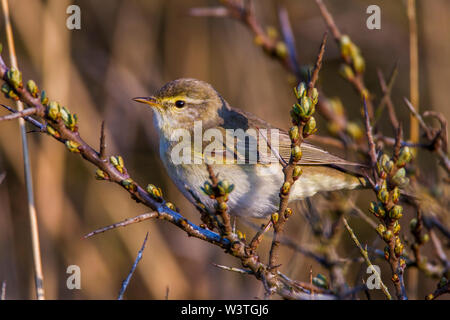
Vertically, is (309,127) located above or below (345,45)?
below

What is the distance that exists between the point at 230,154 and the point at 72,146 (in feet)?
4.49

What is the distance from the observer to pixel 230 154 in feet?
9.90

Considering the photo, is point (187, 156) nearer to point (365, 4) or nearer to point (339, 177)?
point (339, 177)

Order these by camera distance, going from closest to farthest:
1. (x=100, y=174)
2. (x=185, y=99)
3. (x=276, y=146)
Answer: (x=100, y=174)
(x=276, y=146)
(x=185, y=99)

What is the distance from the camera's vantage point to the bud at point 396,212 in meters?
1.77

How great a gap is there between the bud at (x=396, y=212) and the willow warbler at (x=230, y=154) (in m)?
1.02

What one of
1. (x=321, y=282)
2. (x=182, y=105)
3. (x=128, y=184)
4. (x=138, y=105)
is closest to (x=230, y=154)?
(x=182, y=105)

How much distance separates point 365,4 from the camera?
497cm

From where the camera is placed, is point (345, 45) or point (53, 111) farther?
point (345, 45)

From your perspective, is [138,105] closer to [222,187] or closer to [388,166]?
[222,187]

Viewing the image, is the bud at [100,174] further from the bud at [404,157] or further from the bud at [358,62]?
the bud at [358,62]

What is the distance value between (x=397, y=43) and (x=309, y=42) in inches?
36.1

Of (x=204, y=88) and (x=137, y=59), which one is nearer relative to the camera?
(x=204, y=88)
